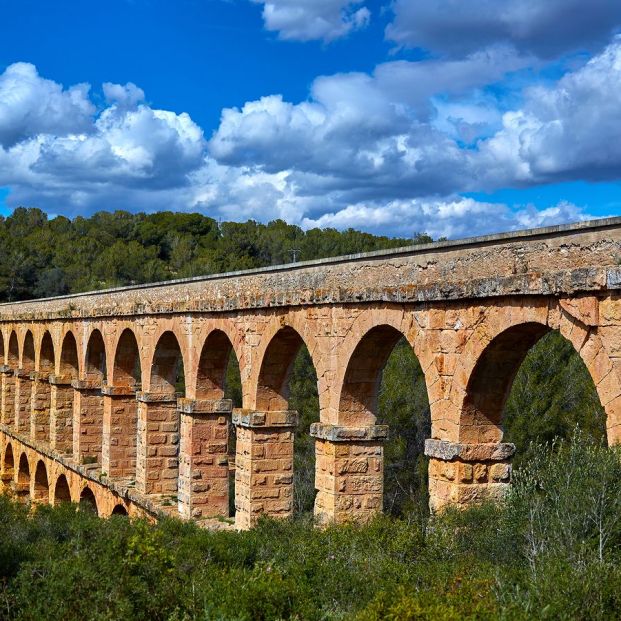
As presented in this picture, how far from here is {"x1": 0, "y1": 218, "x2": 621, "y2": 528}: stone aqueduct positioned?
7.73 m

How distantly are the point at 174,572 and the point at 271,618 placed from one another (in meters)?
1.52

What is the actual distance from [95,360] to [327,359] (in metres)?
11.5

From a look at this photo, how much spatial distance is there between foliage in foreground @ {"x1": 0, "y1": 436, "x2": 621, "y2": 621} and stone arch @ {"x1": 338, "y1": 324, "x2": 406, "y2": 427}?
1.80 m

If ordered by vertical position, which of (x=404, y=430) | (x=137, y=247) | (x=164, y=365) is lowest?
(x=404, y=430)

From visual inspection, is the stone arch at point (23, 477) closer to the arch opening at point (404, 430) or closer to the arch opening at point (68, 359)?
the arch opening at point (68, 359)

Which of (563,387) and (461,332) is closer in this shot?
(461,332)

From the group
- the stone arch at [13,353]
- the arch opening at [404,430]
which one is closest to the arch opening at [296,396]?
the arch opening at [404,430]

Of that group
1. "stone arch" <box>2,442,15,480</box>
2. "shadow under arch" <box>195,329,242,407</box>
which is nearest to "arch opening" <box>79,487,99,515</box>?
"shadow under arch" <box>195,329,242,407</box>

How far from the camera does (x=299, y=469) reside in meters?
21.9

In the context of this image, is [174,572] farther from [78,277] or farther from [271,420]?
[78,277]

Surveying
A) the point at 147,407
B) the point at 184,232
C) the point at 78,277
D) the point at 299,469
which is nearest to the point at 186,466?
the point at 147,407

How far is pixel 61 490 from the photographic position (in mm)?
22266

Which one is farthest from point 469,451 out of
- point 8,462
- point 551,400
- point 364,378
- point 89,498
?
point 8,462

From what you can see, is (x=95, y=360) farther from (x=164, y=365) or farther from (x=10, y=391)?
(x=10, y=391)
